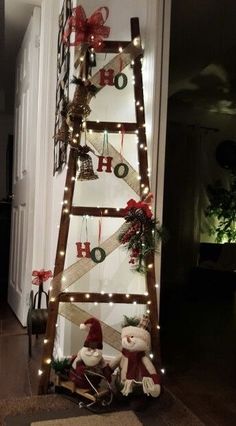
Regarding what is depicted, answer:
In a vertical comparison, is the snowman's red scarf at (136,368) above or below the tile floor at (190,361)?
above

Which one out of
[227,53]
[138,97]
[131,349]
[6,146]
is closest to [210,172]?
[227,53]

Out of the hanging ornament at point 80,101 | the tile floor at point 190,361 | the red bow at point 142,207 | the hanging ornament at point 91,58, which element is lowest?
the tile floor at point 190,361

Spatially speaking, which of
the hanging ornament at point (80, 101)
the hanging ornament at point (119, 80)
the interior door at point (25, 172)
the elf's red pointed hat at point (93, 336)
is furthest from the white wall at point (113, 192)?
the interior door at point (25, 172)

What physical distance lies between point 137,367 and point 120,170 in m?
0.90

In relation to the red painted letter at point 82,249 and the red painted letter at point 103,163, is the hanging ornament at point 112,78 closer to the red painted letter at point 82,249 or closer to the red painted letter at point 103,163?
the red painted letter at point 103,163

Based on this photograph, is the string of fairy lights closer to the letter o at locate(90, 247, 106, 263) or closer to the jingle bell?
the jingle bell

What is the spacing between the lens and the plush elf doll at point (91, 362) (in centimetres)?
164

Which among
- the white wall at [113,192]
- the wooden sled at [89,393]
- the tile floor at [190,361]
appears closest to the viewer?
the wooden sled at [89,393]

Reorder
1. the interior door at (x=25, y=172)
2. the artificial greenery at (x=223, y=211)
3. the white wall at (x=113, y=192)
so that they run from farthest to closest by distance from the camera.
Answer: the artificial greenery at (x=223, y=211) < the interior door at (x=25, y=172) < the white wall at (x=113, y=192)

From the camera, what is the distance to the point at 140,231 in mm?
1759

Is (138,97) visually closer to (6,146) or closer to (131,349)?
(131,349)

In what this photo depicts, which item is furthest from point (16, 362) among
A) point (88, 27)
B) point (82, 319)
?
point (88, 27)

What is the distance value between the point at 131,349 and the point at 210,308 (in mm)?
2221

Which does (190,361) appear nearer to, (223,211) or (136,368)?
(136,368)
